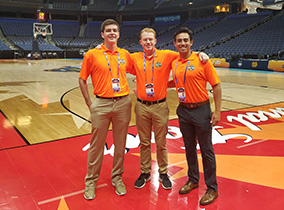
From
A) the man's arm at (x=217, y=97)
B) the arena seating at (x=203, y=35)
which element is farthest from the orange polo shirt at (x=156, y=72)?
the arena seating at (x=203, y=35)

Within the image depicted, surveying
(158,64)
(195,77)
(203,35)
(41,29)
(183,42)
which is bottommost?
(195,77)

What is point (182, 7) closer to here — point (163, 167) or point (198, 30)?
point (198, 30)

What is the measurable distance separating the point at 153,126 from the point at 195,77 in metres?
0.72

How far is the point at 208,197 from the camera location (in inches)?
101

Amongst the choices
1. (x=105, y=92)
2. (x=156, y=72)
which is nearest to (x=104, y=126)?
(x=105, y=92)

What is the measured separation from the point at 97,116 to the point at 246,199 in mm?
1713

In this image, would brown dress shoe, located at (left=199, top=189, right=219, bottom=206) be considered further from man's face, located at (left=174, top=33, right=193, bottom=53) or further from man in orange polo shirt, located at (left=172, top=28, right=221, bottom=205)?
man's face, located at (left=174, top=33, right=193, bottom=53)

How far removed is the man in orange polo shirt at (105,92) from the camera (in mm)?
2645

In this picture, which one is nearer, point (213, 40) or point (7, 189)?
point (7, 189)

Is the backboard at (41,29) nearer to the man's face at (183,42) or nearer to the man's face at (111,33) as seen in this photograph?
the man's face at (111,33)

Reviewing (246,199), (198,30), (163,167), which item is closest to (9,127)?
(163,167)

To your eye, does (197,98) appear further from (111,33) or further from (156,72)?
(111,33)

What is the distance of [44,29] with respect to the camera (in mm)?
32875

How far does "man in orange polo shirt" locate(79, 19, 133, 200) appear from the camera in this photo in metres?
2.64
